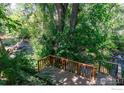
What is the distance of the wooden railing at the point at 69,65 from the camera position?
6.01 metres

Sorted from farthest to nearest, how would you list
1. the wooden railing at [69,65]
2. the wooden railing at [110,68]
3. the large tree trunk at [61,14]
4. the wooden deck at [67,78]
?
the large tree trunk at [61,14]
the wooden railing at [110,68]
the wooden railing at [69,65]
the wooden deck at [67,78]

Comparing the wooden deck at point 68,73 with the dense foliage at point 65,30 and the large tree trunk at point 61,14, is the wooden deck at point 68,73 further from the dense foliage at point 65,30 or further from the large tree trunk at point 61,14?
the large tree trunk at point 61,14

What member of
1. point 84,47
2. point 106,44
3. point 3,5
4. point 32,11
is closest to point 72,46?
point 84,47

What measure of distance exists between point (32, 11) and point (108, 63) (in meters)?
2.19

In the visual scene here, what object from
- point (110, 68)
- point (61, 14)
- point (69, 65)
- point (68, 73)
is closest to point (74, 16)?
point (61, 14)

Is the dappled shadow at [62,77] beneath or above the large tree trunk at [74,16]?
beneath

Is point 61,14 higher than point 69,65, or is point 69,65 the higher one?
point 61,14

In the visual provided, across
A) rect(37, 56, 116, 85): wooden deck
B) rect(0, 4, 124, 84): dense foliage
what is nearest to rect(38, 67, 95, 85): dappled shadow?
rect(37, 56, 116, 85): wooden deck

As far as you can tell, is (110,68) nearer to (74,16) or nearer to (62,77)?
(62,77)

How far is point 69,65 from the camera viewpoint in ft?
20.7

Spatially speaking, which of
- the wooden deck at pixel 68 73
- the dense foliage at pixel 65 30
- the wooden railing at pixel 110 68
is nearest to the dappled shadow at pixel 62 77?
the wooden deck at pixel 68 73
